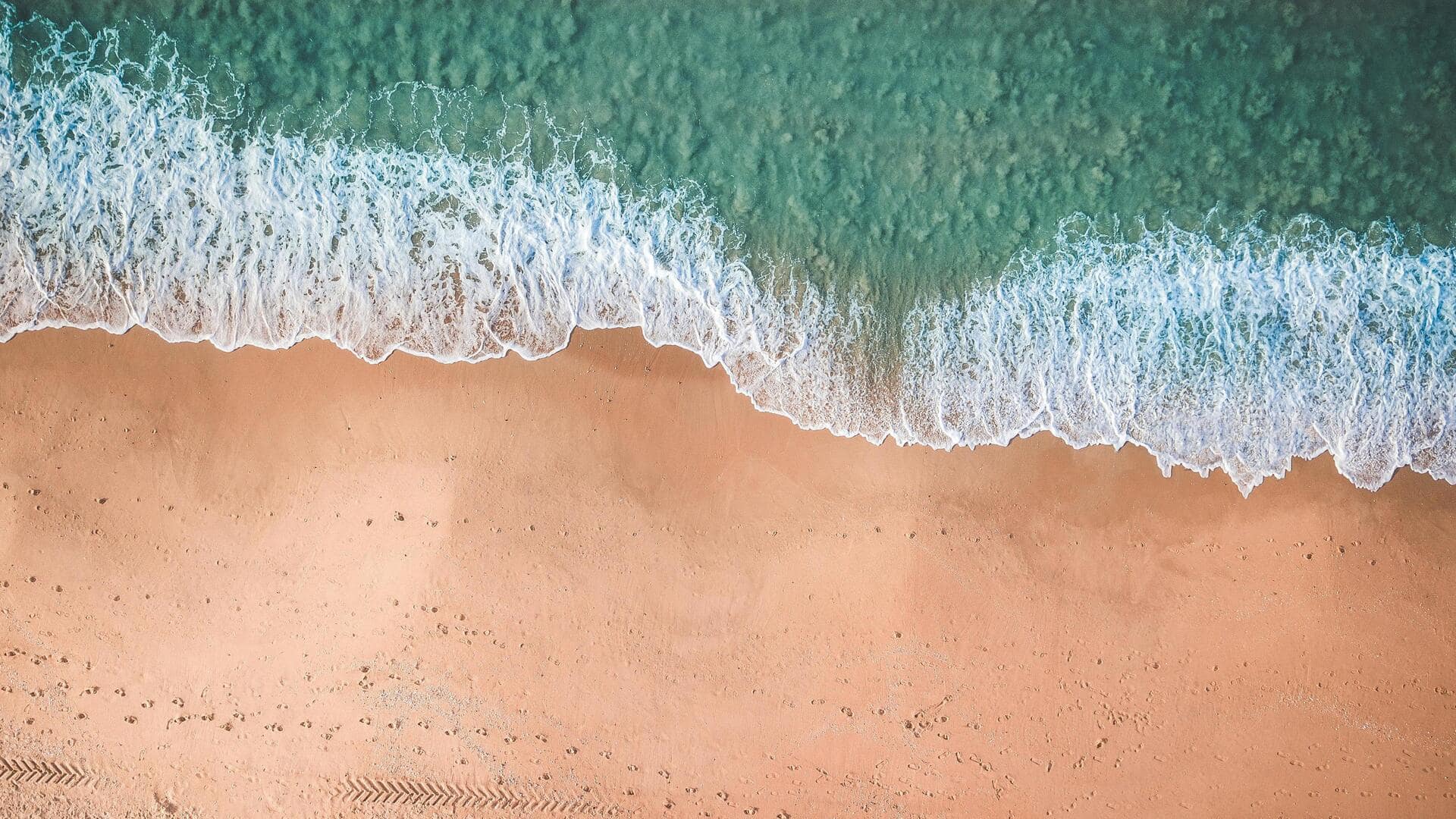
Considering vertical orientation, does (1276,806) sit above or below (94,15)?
below

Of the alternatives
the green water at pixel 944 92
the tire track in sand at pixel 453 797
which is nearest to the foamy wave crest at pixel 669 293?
the green water at pixel 944 92

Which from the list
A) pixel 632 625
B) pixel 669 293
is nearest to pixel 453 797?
pixel 632 625

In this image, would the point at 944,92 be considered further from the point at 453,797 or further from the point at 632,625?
the point at 453,797

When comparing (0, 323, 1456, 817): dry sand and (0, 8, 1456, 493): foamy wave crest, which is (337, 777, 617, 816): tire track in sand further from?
(0, 8, 1456, 493): foamy wave crest

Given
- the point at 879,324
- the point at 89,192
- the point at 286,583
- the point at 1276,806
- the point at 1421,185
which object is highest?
the point at 1421,185

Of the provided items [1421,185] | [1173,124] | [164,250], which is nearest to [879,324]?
[1173,124]

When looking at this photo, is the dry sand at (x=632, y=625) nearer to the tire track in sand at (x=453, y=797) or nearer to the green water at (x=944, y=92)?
the tire track in sand at (x=453, y=797)

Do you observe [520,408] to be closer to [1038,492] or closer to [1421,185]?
[1038,492]
